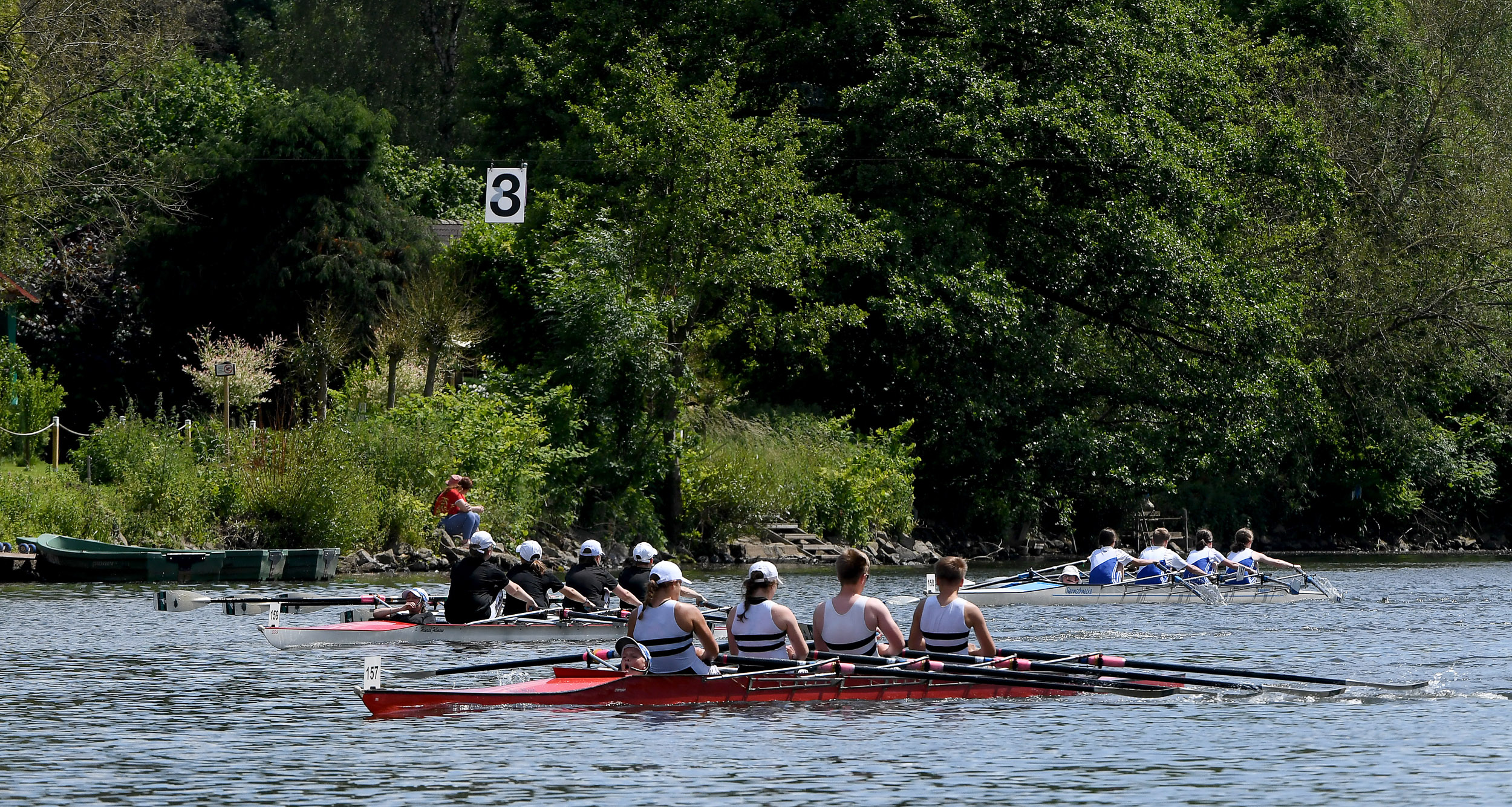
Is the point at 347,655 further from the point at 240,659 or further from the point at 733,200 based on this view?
the point at 733,200

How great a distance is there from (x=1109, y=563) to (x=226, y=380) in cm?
1918

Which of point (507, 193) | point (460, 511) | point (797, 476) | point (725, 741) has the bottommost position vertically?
point (725, 741)

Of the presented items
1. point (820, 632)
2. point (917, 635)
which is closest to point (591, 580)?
point (820, 632)

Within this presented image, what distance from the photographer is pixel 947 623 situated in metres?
17.6

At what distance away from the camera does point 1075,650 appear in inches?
888

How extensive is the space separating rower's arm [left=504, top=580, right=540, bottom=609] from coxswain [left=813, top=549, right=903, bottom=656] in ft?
22.9

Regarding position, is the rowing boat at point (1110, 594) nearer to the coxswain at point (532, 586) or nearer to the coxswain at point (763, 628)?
the coxswain at point (532, 586)

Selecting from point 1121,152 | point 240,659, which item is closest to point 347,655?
point 240,659

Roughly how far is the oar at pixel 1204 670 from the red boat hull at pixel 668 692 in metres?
1.35

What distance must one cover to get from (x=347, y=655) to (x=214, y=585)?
1067 cm

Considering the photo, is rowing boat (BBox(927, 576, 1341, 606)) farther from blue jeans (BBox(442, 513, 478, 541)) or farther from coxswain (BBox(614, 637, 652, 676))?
coxswain (BBox(614, 637, 652, 676))

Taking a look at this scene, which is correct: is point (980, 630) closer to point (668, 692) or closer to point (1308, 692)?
point (668, 692)

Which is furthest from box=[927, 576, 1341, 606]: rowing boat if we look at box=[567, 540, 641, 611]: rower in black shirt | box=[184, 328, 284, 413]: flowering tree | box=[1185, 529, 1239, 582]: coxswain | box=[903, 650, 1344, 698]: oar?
box=[184, 328, 284, 413]: flowering tree

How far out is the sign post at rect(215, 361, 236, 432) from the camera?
34.1m
